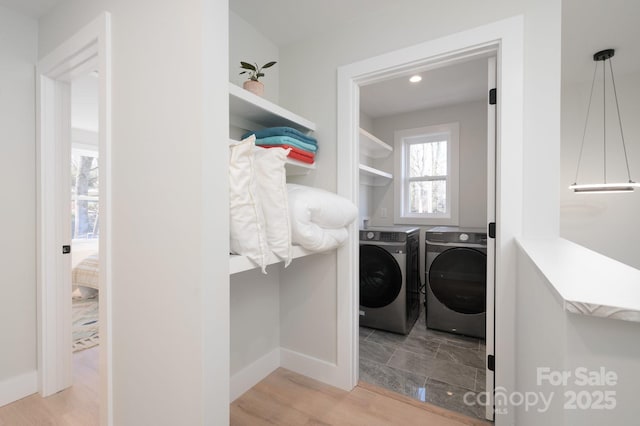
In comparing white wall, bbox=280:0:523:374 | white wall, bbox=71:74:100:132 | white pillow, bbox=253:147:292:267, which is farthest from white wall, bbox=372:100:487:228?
white wall, bbox=71:74:100:132

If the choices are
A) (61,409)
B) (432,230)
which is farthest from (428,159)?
(61,409)

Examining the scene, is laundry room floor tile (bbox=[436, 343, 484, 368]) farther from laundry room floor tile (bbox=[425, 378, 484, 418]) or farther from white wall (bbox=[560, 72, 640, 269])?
white wall (bbox=[560, 72, 640, 269])

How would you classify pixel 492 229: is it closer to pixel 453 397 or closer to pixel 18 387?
pixel 453 397

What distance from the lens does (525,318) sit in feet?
3.91

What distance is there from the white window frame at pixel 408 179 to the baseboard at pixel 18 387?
3.55m

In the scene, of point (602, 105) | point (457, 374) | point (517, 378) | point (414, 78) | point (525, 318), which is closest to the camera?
point (525, 318)

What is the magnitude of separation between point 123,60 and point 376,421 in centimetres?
218

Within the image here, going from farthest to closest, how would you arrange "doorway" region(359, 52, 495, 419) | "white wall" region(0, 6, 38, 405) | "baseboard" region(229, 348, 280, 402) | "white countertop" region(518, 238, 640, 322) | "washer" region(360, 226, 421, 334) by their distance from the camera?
"washer" region(360, 226, 421, 334)
"doorway" region(359, 52, 495, 419)
"baseboard" region(229, 348, 280, 402)
"white wall" region(0, 6, 38, 405)
"white countertop" region(518, 238, 640, 322)

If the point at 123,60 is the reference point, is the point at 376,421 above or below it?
below

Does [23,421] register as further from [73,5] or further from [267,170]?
[73,5]

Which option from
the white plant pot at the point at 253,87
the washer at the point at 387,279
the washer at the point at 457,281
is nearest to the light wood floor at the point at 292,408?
the washer at the point at 387,279

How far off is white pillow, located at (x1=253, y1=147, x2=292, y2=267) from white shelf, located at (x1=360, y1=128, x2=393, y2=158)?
4.75ft

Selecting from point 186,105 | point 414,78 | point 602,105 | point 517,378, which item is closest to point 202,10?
point 186,105

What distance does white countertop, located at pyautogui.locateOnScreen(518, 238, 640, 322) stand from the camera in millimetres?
511
